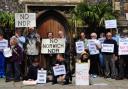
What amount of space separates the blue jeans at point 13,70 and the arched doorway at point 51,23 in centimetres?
482

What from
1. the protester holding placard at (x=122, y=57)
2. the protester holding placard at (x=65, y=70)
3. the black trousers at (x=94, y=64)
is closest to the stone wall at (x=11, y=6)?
the black trousers at (x=94, y=64)

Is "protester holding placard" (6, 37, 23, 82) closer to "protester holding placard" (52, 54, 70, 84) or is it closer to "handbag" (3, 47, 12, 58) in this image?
"handbag" (3, 47, 12, 58)

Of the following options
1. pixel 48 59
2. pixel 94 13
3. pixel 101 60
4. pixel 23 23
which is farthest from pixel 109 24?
pixel 23 23

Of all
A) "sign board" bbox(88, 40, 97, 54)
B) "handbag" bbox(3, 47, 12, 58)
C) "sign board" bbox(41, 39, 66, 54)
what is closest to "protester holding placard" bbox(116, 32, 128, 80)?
"sign board" bbox(88, 40, 97, 54)

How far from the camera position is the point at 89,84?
1780 centimetres

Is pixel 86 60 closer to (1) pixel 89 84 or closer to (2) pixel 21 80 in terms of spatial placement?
(1) pixel 89 84

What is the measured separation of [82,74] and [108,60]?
220cm

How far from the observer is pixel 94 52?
64.8 ft

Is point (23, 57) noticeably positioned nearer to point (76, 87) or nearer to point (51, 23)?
point (76, 87)

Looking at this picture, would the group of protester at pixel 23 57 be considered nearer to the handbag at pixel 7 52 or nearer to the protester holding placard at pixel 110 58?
the handbag at pixel 7 52

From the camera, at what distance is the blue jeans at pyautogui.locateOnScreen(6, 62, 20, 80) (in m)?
18.5

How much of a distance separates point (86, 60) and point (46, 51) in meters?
1.76

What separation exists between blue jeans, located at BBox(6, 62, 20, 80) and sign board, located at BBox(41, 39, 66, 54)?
1.21 m

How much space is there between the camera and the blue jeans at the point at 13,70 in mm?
18500
